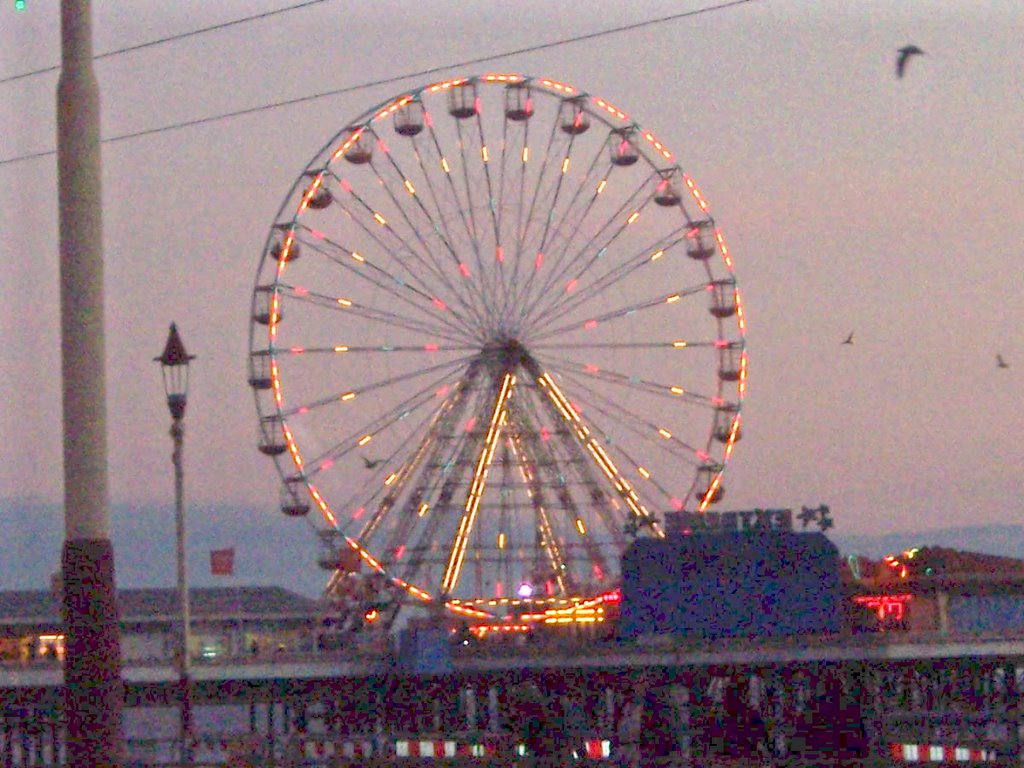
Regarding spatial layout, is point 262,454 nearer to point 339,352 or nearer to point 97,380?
point 339,352

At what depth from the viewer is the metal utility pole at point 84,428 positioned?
1128 cm

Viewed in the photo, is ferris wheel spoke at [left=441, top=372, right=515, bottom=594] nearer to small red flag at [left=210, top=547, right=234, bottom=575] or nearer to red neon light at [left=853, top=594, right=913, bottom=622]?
small red flag at [left=210, top=547, right=234, bottom=575]

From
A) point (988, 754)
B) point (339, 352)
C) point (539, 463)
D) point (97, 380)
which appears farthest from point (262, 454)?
point (97, 380)

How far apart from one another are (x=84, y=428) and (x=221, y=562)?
3763 centimetres

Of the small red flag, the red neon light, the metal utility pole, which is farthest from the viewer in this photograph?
the red neon light

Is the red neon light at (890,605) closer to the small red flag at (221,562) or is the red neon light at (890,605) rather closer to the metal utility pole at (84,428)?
the small red flag at (221,562)

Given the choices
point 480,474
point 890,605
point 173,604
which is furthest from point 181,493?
point 173,604

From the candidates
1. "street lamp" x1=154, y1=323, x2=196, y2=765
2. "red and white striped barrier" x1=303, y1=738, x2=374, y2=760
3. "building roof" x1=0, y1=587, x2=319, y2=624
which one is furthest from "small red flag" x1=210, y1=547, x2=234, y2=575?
"building roof" x1=0, y1=587, x2=319, y2=624

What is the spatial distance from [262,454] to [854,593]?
33648mm

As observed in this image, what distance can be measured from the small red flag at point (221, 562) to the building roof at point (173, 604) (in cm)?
4804

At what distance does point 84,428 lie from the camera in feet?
37.8

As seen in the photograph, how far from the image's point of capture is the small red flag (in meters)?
48.5

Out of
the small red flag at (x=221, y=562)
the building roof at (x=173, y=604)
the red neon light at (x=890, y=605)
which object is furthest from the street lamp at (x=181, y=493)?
the building roof at (x=173, y=604)

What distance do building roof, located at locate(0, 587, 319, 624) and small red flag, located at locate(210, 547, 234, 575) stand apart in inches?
1891
